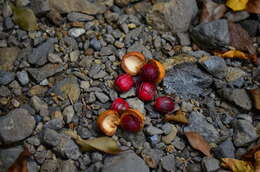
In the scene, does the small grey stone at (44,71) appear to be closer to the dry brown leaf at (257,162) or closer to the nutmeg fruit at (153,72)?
the nutmeg fruit at (153,72)

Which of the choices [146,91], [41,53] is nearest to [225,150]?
[146,91]

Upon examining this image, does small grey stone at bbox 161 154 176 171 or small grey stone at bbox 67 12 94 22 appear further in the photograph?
small grey stone at bbox 67 12 94 22

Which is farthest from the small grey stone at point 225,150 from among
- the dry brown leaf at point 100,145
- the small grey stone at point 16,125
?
the small grey stone at point 16,125

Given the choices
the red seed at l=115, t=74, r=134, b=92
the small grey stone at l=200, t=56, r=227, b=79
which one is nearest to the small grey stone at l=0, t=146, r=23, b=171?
the red seed at l=115, t=74, r=134, b=92

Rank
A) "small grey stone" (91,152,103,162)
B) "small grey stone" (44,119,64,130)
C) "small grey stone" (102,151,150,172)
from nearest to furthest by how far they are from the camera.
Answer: "small grey stone" (102,151,150,172)
"small grey stone" (91,152,103,162)
"small grey stone" (44,119,64,130)

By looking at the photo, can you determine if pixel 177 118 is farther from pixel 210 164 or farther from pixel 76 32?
pixel 76 32

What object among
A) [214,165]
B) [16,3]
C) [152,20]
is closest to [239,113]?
[214,165]

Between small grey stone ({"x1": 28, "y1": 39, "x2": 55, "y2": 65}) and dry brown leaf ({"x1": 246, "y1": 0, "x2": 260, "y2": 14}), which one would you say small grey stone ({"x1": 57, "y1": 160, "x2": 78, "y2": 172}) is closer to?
small grey stone ({"x1": 28, "y1": 39, "x2": 55, "y2": 65})
